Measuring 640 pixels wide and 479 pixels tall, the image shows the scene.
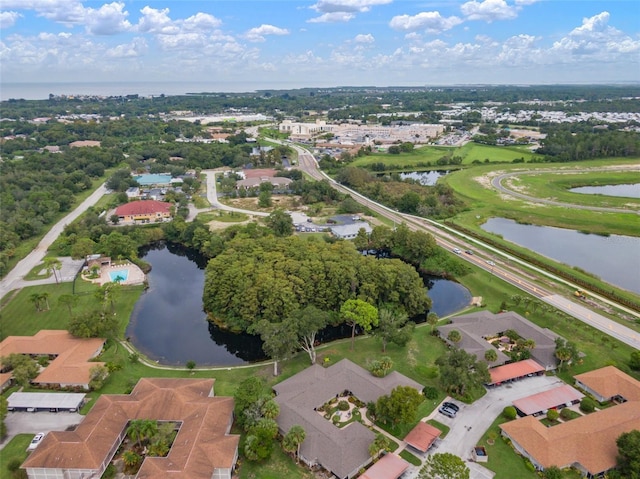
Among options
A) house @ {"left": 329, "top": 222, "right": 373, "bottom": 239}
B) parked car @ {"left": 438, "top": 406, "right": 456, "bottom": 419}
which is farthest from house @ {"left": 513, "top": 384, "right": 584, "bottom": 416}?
house @ {"left": 329, "top": 222, "right": 373, "bottom": 239}

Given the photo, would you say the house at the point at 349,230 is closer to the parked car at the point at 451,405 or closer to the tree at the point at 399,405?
the parked car at the point at 451,405

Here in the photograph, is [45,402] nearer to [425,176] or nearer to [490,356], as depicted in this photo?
[490,356]

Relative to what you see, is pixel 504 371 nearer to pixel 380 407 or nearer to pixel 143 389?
pixel 380 407

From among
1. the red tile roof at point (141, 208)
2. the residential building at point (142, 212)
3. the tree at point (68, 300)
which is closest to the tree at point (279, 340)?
the tree at point (68, 300)

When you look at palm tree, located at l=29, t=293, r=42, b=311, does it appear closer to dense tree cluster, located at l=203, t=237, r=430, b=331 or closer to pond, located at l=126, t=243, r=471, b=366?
pond, located at l=126, t=243, r=471, b=366

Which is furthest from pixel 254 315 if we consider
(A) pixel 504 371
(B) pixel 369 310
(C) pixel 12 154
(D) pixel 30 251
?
(C) pixel 12 154

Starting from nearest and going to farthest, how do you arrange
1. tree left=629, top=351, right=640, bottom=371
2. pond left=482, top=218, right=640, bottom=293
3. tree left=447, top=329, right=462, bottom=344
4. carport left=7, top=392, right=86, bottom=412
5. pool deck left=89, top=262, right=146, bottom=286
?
1. carport left=7, top=392, right=86, bottom=412
2. tree left=629, top=351, right=640, bottom=371
3. tree left=447, top=329, right=462, bottom=344
4. pool deck left=89, top=262, right=146, bottom=286
5. pond left=482, top=218, right=640, bottom=293
